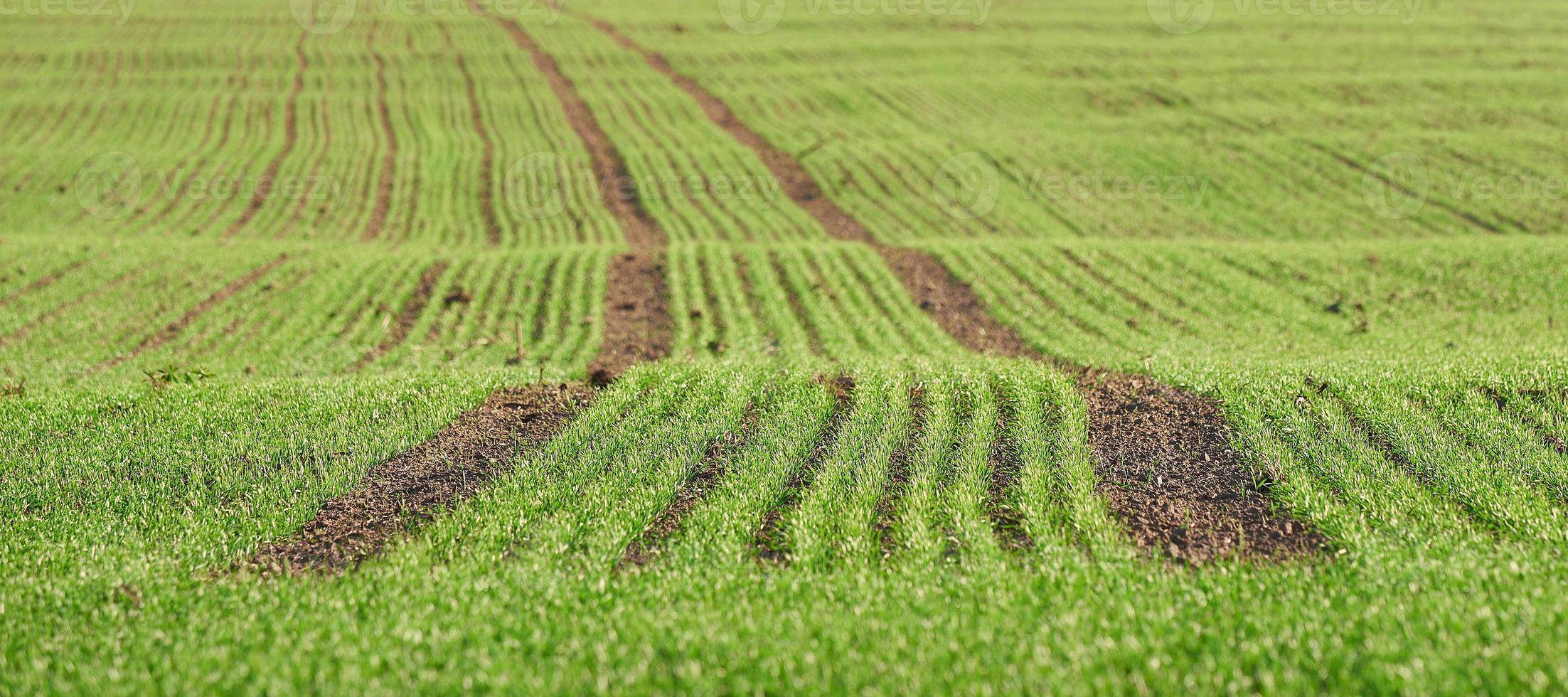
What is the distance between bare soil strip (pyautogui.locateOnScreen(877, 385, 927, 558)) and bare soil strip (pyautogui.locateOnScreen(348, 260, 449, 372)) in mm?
12824

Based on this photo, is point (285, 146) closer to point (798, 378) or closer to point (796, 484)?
point (798, 378)

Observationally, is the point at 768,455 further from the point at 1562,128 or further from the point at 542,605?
the point at 1562,128

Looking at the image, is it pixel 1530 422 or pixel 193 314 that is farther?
pixel 193 314

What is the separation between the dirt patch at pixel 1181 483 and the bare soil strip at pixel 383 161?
32.6m

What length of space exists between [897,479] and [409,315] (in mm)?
17068

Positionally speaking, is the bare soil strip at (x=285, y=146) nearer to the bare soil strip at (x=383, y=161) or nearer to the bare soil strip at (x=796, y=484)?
the bare soil strip at (x=383, y=161)

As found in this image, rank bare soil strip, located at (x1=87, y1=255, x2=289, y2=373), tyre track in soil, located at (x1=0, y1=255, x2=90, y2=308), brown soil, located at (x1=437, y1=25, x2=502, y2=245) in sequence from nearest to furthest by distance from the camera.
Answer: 1. bare soil strip, located at (x1=87, y1=255, x2=289, y2=373)
2. tyre track in soil, located at (x1=0, y1=255, x2=90, y2=308)
3. brown soil, located at (x1=437, y1=25, x2=502, y2=245)

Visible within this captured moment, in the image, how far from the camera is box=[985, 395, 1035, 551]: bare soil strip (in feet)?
25.0

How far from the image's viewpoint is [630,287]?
2364 centimetres

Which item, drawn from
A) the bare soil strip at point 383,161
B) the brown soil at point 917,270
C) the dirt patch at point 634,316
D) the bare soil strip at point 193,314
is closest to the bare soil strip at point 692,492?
the dirt patch at point 634,316

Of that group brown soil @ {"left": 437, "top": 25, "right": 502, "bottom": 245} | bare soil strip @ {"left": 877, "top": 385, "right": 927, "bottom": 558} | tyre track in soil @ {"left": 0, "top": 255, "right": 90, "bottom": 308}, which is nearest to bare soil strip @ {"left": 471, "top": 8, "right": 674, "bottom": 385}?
bare soil strip @ {"left": 877, "top": 385, "right": 927, "bottom": 558}

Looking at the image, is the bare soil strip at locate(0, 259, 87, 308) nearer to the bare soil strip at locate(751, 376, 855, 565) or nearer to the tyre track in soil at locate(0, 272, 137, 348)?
the tyre track in soil at locate(0, 272, 137, 348)

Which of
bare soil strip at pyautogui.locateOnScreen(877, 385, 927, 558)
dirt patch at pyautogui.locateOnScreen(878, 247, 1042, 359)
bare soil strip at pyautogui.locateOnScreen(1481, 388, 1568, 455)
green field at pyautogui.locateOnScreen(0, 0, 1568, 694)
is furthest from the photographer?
dirt patch at pyautogui.locateOnScreen(878, 247, 1042, 359)

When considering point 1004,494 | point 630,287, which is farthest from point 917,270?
point 1004,494
